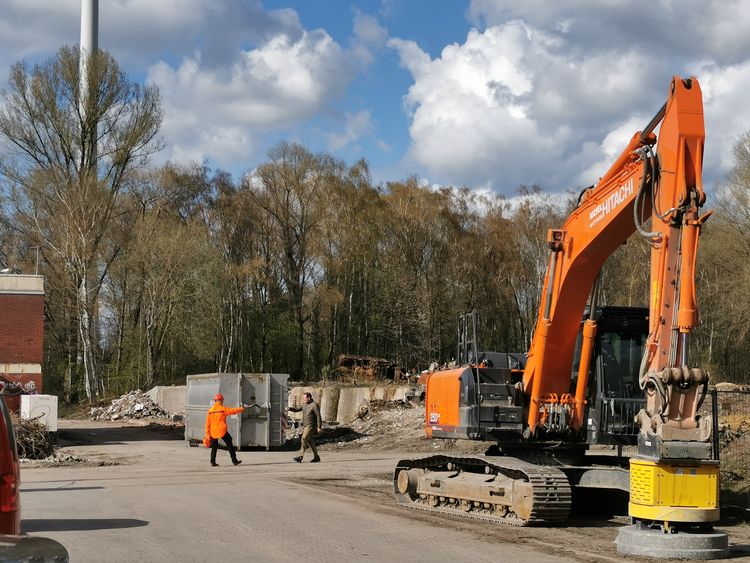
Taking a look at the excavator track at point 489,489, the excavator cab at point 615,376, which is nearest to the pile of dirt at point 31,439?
the excavator track at point 489,489

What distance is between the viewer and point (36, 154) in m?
51.4

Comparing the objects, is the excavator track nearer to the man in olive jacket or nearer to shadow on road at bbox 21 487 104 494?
shadow on road at bbox 21 487 104 494

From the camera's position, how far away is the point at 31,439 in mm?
24859

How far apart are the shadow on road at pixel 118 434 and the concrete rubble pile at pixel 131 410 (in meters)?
4.37

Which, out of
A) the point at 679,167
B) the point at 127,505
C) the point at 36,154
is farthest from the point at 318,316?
the point at 679,167

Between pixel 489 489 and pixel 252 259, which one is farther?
pixel 252 259

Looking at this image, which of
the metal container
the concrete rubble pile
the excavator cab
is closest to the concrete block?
the concrete rubble pile

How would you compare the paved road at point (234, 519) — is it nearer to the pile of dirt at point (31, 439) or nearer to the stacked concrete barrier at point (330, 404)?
the pile of dirt at point (31, 439)

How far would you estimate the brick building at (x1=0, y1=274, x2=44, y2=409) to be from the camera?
3366 cm

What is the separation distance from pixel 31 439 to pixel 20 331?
391 inches

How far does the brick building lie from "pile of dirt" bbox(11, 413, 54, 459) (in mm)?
8361

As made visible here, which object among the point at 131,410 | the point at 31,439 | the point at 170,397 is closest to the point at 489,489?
the point at 31,439

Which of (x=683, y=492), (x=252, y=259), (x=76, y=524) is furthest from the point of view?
(x=252, y=259)

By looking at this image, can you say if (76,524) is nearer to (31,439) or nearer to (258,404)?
(31,439)
